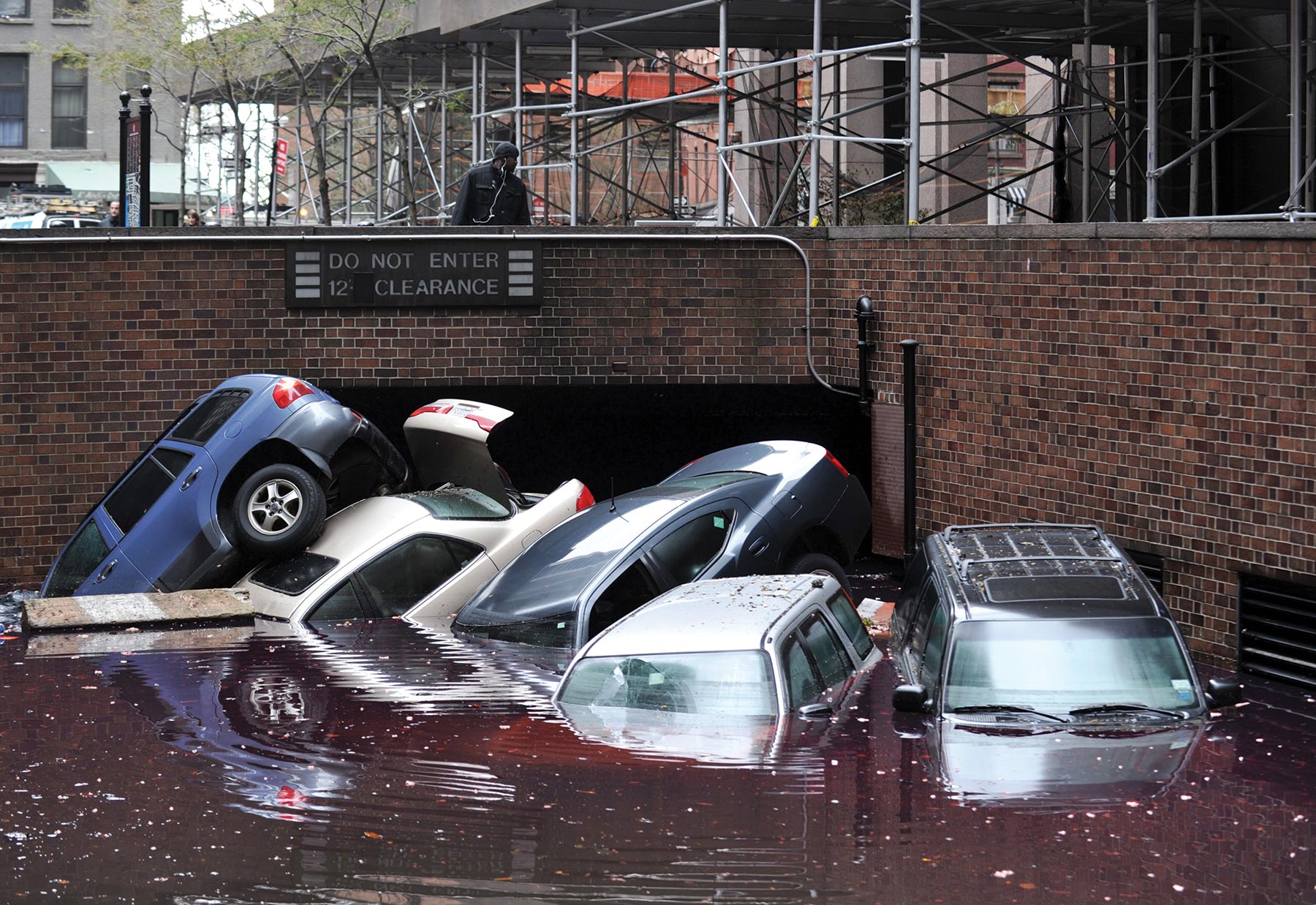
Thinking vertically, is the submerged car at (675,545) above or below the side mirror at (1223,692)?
above

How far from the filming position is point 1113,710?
757 centimetres

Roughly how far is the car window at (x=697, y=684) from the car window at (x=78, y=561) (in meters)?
5.63

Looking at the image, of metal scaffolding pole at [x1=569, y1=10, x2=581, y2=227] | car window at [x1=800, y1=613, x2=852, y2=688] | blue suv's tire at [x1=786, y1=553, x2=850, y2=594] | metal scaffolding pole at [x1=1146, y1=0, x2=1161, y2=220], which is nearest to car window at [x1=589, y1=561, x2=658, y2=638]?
blue suv's tire at [x1=786, y1=553, x2=850, y2=594]

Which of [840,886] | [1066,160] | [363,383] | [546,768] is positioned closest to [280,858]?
[546,768]

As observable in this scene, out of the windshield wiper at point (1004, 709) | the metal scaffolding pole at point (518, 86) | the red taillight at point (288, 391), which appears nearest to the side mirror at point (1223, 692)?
the windshield wiper at point (1004, 709)

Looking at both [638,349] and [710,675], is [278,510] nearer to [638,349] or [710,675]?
[638,349]

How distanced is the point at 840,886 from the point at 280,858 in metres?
2.25

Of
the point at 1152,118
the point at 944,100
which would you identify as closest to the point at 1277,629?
the point at 1152,118

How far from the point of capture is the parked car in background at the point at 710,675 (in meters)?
7.63

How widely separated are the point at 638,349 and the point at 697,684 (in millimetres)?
6867

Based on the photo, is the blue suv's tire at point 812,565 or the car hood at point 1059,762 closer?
the car hood at point 1059,762

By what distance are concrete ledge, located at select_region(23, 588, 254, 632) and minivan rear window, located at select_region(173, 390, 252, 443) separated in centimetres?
125

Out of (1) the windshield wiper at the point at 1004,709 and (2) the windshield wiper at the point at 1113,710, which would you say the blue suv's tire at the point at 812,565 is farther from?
(2) the windshield wiper at the point at 1113,710

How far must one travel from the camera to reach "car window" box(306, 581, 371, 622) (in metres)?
11.1
